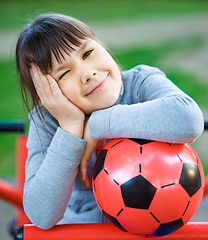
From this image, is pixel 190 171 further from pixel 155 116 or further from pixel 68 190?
pixel 68 190

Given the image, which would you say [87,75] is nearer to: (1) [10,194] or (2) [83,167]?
(2) [83,167]

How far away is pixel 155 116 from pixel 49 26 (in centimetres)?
50

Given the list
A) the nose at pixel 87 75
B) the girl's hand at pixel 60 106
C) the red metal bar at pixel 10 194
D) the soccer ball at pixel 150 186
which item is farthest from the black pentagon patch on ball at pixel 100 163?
the red metal bar at pixel 10 194

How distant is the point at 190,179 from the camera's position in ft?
2.40

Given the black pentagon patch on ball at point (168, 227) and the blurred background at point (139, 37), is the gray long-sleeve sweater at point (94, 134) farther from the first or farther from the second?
the blurred background at point (139, 37)

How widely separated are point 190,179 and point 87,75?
452 millimetres

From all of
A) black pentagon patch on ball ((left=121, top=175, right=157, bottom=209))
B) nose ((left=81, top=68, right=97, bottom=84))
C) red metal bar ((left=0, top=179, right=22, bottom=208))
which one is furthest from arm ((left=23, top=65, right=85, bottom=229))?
red metal bar ((left=0, top=179, right=22, bottom=208))

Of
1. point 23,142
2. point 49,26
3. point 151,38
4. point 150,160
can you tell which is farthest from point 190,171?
point 151,38

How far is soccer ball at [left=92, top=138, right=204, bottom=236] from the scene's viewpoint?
702 mm

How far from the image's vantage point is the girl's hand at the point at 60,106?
36.6 inches

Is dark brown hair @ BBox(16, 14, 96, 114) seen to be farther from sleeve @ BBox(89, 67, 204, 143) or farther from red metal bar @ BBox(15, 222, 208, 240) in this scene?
red metal bar @ BBox(15, 222, 208, 240)

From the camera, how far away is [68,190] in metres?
0.91

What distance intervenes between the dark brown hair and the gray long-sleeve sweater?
23 centimetres

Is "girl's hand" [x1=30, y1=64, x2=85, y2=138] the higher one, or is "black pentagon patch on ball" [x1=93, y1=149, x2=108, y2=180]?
"girl's hand" [x1=30, y1=64, x2=85, y2=138]
